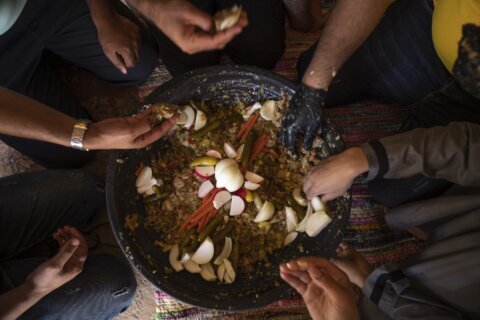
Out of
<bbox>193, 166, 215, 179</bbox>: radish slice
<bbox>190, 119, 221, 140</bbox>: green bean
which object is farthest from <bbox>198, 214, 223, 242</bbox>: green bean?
<bbox>190, 119, 221, 140</bbox>: green bean

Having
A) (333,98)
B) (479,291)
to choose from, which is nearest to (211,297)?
(479,291)

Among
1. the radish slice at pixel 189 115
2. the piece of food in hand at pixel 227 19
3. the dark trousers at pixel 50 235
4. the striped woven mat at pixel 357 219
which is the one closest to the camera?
the piece of food in hand at pixel 227 19

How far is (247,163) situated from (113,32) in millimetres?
531

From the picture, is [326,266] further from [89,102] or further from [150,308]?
[89,102]

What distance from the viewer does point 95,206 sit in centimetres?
116

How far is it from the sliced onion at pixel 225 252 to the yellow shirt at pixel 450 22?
691 mm

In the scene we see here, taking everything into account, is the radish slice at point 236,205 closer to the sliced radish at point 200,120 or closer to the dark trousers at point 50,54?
the sliced radish at point 200,120

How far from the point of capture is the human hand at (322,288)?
2.54 feet

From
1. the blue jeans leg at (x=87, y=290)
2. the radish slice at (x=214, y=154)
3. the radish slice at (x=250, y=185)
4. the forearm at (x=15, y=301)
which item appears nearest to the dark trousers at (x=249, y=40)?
the radish slice at (x=214, y=154)

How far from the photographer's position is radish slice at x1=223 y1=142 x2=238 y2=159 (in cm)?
109

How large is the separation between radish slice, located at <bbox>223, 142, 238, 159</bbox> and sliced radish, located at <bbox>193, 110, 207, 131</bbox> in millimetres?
85

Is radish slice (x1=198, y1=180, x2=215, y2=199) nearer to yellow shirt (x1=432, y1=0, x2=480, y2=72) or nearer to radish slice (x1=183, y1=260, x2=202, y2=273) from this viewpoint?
radish slice (x1=183, y1=260, x2=202, y2=273)

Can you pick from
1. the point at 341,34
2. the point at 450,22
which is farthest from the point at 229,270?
the point at 450,22

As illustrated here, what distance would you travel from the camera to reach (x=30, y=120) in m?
0.87
